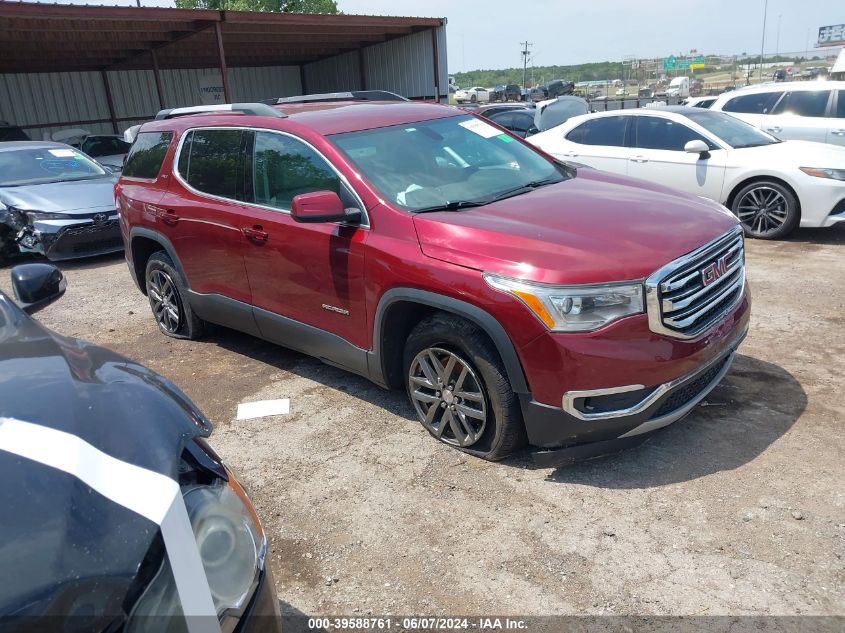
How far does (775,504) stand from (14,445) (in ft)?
9.94

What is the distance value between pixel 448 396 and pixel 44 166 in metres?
8.82

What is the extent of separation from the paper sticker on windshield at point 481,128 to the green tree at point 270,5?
127 feet

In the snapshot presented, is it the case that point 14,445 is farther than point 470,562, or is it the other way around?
point 470,562

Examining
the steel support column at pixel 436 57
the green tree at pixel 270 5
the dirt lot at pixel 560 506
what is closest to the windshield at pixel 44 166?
the dirt lot at pixel 560 506

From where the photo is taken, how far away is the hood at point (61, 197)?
881 centimetres

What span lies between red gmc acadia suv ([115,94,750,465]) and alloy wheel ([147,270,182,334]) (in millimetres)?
486

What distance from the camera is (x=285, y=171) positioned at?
4.31 meters

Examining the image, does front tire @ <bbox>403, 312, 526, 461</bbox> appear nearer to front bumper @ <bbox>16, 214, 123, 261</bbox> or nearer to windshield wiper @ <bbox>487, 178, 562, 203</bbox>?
windshield wiper @ <bbox>487, 178, 562, 203</bbox>

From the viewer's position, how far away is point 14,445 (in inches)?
62.7

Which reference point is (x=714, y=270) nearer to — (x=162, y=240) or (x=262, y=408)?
(x=262, y=408)

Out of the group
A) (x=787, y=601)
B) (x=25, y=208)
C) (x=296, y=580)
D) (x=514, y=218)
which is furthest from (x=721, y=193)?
(x=25, y=208)

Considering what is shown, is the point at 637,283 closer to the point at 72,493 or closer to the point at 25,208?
the point at 72,493

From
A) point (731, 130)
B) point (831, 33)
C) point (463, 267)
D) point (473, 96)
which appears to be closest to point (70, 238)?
point (463, 267)

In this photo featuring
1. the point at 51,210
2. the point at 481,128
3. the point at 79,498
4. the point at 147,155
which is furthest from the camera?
the point at 51,210
